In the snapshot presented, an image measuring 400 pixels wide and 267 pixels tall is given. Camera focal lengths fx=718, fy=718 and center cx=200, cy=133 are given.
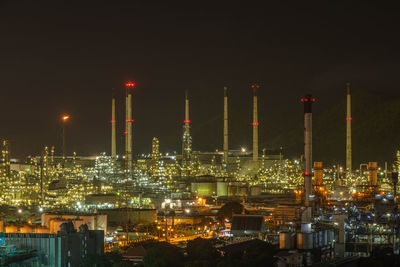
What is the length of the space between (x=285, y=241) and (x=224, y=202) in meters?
11.6

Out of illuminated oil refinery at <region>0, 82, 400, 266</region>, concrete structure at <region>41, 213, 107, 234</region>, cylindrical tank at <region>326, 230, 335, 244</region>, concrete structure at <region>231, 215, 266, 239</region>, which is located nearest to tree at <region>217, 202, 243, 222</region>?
illuminated oil refinery at <region>0, 82, 400, 266</region>

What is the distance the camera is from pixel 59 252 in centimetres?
1259

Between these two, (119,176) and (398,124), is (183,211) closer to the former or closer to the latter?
(119,176)

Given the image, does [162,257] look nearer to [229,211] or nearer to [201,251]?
[201,251]

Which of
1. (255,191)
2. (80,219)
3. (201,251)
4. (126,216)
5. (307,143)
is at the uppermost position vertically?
(307,143)

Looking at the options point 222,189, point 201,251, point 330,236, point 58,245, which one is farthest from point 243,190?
point 58,245

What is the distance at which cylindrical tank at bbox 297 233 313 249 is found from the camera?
18.6m

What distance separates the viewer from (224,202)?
3011 centimetres

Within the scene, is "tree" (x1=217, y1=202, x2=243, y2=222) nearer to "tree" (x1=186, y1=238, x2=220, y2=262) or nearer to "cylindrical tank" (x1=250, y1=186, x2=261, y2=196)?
"tree" (x1=186, y1=238, x2=220, y2=262)

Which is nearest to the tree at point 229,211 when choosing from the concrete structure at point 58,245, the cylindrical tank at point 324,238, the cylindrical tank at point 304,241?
the cylindrical tank at point 324,238

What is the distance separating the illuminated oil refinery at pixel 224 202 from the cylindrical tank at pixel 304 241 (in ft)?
0.09

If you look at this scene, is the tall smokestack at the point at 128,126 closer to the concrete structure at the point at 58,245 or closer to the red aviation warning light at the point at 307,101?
the red aviation warning light at the point at 307,101

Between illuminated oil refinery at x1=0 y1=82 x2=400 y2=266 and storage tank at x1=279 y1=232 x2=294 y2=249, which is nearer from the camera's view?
storage tank at x1=279 y1=232 x2=294 y2=249

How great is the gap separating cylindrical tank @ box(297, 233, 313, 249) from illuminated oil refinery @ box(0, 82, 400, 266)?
3cm
